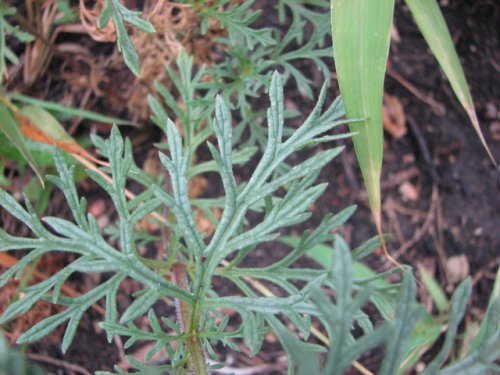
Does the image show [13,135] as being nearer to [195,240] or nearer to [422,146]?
[195,240]

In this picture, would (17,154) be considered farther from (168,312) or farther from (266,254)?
(266,254)

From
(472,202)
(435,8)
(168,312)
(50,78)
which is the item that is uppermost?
(435,8)

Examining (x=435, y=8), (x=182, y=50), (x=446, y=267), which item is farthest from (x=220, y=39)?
(x=446, y=267)

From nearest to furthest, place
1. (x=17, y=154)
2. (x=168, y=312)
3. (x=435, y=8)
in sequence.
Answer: (x=435, y=8) < (x=17, y=154) < (x=168, y=312)

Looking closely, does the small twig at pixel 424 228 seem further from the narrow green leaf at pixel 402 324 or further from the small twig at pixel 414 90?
the narrow green leaf at pixel 402 324

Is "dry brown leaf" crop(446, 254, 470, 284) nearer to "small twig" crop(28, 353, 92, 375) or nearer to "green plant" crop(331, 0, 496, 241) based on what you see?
"green plant" crop(331, 0, 496, 241)

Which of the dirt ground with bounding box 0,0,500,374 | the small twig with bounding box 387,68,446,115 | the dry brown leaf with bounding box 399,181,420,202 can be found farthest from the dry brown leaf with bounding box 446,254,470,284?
the small twig with bounding box 387,68,446,115

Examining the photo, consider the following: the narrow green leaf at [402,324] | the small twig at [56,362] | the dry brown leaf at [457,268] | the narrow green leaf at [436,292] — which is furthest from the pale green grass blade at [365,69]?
the small twig at [56,362]
